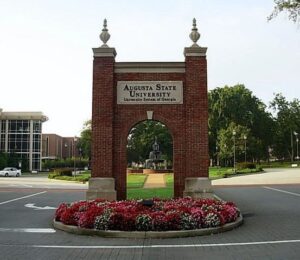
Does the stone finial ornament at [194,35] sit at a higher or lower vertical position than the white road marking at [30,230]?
higher

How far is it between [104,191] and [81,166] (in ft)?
288

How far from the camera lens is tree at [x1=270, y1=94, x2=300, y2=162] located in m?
101

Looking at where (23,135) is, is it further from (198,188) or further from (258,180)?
(198,188)

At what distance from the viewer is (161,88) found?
709 inches

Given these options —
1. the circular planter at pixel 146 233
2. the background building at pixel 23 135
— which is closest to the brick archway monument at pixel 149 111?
the circular planter at pixel 146 233

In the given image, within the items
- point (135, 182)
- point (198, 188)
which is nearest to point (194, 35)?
point (198, 188)

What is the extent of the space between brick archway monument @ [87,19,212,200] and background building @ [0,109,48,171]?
7904 centimetres

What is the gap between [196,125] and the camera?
17500mm

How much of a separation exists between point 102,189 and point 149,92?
4158 mm

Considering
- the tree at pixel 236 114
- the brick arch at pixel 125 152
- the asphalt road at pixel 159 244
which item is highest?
the tree at pixel 236 114

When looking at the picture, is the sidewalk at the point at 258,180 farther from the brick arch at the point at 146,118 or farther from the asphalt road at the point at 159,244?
the asphalt road at the point at 159,244

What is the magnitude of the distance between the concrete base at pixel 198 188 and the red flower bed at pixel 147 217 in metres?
3.81

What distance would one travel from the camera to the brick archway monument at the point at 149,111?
57.2 ft

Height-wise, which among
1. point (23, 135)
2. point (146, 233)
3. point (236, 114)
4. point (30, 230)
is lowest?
point (30, 230)
